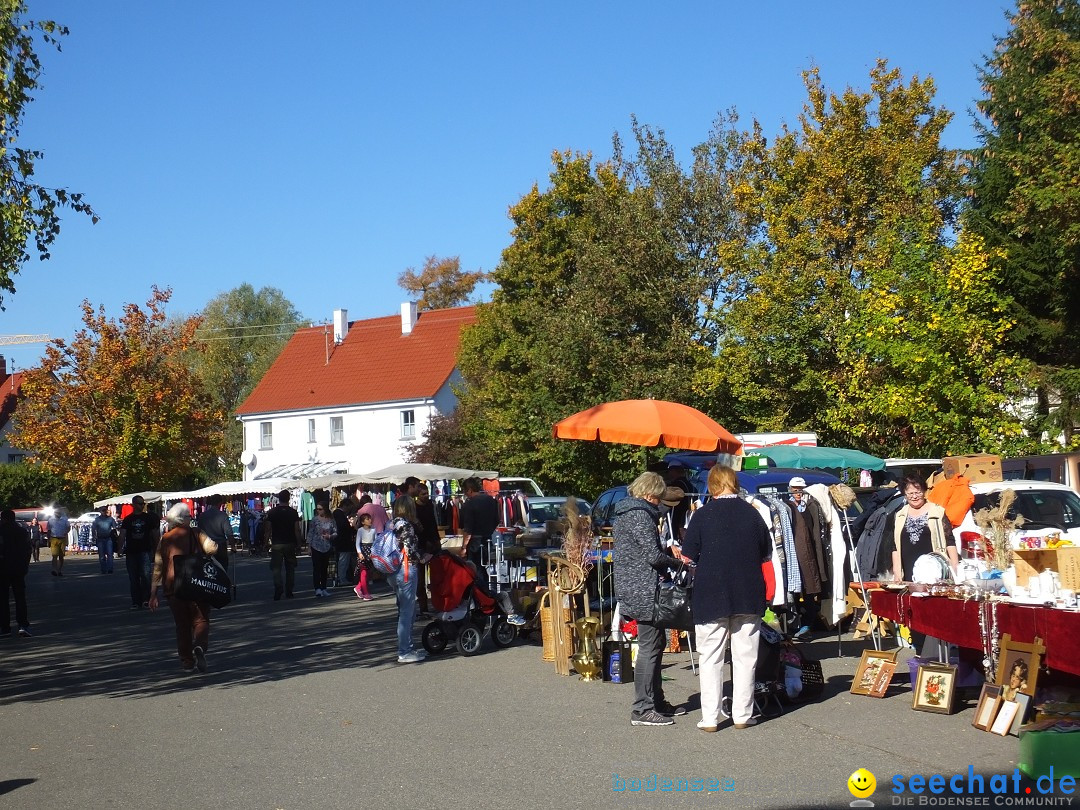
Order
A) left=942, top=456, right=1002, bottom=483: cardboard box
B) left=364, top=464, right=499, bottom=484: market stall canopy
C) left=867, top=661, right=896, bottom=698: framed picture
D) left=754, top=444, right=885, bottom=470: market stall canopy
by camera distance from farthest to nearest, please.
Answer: left=364, top=464, right=499, bottom=484: market stall canopy, left=754, top=444, right=885, bottom=470: market stall canopy, left=942, top=456, right=1002, bottom=483: cardboard box, left=867, top=661, right=896, bottom=698: framed picture

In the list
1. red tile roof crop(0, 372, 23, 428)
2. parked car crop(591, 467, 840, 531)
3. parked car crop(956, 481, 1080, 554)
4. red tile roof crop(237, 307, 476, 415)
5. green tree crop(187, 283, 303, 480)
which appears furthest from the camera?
green tree crop(187, 283, 303, 480)

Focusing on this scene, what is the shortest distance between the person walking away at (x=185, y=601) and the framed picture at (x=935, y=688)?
7.07 m

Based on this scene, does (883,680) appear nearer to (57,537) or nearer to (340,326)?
(57,537)

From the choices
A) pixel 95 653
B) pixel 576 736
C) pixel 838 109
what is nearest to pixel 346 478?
pixel 838 109

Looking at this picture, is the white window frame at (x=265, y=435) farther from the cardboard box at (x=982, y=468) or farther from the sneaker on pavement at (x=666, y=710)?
the sneaker on pavement at (x=666, y=710)

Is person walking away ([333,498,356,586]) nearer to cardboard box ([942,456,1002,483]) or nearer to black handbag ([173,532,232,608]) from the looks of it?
black handbag ([173,532,232,608])

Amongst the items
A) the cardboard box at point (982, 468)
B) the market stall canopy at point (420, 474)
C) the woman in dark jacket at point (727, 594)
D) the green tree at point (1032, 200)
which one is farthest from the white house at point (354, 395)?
the woman in dark jacket at point (727, 594)

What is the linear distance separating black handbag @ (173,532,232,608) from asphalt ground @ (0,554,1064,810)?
0.83 meters

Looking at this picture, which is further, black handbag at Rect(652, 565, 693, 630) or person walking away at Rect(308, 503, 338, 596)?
person walking away at Rect(308, 503, 338, 596)

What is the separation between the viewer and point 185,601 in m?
12.2

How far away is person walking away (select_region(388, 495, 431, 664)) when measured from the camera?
12.6 m

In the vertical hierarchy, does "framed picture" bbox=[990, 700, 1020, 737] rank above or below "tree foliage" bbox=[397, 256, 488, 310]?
below

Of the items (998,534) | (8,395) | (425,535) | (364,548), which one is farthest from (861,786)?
(8,395)

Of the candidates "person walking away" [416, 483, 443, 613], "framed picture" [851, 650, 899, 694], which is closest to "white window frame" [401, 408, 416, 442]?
"person walking away" [416, 483, 443, 613]
